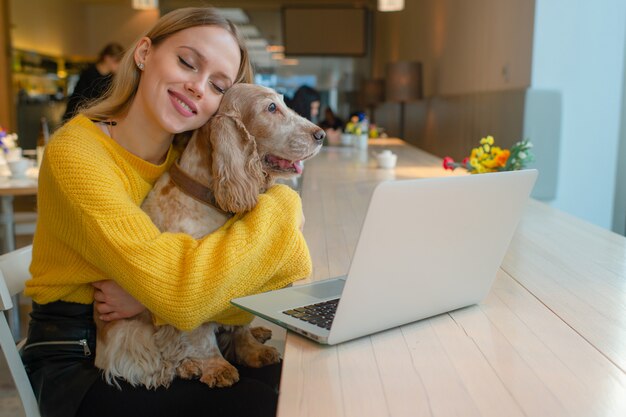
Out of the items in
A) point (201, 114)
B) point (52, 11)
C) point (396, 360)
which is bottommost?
point (396, 360)

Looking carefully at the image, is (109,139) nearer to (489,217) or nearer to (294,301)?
(294,301)

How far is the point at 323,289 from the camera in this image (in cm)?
109

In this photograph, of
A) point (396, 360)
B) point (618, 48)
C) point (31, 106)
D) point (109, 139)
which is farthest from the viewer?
point (31, 106)

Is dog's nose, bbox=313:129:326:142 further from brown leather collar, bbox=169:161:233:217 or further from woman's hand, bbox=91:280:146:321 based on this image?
woman's hand, bbox=91:280:146:321

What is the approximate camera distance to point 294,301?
101cm

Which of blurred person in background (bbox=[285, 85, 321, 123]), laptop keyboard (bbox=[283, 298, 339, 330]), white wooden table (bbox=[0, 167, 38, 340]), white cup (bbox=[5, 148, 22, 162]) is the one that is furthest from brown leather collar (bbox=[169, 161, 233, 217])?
blurred person in background (bbox=[285, 85, 321, 123])

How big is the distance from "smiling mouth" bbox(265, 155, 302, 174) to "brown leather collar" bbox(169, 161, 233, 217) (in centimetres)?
14

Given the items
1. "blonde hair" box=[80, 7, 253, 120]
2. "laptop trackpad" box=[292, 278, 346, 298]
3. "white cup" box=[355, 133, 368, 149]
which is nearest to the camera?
"laptop trackpad" box=[292, 278, 346, 298]

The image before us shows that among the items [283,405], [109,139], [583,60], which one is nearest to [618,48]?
[583,60]

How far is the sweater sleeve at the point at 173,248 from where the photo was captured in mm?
986

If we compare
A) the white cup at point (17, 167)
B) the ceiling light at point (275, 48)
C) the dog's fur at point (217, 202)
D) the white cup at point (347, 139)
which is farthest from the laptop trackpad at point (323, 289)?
the ceiling light at point (275, 48)

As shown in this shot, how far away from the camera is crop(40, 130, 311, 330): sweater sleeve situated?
3.24ft

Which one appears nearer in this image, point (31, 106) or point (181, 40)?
point (181, 40)

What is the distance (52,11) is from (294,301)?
32.0 feet
